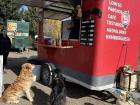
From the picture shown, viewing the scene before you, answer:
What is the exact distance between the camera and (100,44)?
796 centimetres

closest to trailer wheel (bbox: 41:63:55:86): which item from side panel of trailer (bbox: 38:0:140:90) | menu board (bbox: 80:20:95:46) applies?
side panel of trailer (bbox: 38:0:140:90)

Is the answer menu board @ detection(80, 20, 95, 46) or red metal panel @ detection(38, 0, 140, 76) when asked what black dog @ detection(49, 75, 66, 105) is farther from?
menu board @ detection(80, 20, 95, 46)

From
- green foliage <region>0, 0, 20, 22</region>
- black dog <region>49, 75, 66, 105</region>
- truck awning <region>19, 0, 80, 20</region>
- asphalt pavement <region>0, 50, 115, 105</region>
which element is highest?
green foliage <region>0, 0, 20, 22</region>

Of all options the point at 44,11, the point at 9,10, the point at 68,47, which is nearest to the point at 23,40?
the point at 9,10

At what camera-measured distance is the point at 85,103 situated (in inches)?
337

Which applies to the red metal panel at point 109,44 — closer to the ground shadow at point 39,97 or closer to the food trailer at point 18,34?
the ground shadow at point 39,97

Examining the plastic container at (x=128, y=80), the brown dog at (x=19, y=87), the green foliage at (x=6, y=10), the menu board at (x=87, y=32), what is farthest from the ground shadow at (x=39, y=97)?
the green foliage at (x=6, y=10)

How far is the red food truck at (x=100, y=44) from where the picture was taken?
7973 mm

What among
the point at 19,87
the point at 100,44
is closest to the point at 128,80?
the point at 100,44

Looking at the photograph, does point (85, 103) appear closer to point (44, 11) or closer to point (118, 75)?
point (118, 75)

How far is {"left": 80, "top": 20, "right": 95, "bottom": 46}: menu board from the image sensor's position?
8.07m

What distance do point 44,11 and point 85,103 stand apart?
3395 millimetres

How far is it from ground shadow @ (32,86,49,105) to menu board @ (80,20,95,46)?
1.78 meters

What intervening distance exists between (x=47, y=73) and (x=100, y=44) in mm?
2359
